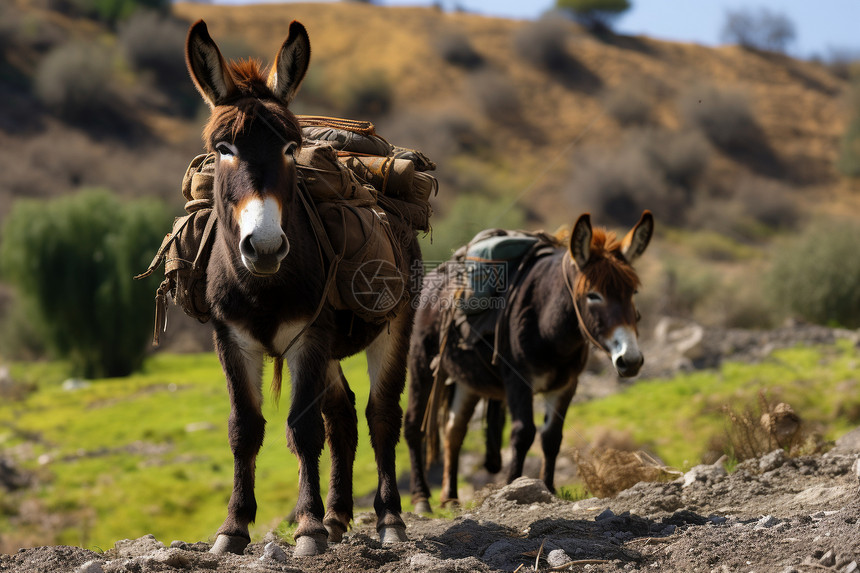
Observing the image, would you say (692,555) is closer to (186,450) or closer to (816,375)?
(816,375)

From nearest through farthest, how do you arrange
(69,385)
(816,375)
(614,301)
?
(614,301) < (816,375) < (69,385)

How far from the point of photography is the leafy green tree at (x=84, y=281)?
1259 inches

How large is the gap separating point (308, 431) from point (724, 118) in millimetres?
62175

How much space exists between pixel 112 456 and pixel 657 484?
17.0 meters

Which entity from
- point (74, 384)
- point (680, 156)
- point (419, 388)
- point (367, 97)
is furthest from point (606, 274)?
point (367, 97)

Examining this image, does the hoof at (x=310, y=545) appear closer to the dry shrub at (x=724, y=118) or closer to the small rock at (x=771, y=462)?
the small rock at (x=771, y=462)

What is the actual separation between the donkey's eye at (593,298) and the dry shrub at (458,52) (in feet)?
217

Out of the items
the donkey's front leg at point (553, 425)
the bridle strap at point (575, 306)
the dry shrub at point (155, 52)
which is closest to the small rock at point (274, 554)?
the bridle strap at point (575, 306)

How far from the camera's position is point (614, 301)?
272 inches

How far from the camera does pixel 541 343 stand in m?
7.58

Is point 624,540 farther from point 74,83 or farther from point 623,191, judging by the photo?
point 74,83

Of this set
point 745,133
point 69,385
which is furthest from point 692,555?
point 745,133

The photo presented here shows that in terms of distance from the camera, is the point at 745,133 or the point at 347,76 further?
the point at 347,76

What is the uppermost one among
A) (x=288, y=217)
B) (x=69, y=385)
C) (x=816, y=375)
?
(x=288, y=217)
